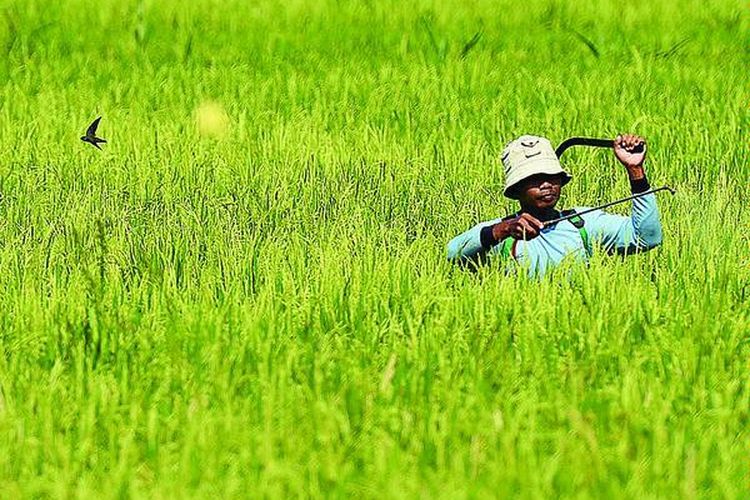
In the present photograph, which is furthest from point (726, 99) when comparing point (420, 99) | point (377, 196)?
point (377, 196)

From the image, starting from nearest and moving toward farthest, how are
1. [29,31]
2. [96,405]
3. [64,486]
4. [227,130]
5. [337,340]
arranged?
[64,486], [96,405], [337,340], [227,130], [29,31]

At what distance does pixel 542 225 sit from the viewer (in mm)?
3898

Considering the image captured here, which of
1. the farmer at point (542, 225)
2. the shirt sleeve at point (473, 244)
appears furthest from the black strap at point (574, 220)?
the shirt sleeve at point (473, 244)

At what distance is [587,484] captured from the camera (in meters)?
2.38

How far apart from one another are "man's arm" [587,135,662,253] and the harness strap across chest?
0.03 meters

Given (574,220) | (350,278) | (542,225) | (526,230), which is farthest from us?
(574,220)

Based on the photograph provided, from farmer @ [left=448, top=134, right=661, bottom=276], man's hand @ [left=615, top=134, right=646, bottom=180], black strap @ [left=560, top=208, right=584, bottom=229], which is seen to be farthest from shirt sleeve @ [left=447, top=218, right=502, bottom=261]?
man's hand @ [left=615, top=134, right=646, bottom=180]

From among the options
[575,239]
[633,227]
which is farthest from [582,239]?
[633,227]

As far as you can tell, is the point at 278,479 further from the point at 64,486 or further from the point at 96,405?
the point at 96,405

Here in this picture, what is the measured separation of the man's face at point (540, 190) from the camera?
154 inches

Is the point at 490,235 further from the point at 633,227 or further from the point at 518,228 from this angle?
the point at 633,227

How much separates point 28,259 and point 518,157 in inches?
54.9

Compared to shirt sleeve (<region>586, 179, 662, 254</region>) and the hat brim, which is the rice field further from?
the hat brim

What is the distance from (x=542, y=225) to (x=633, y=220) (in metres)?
0.27
